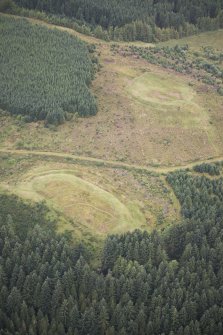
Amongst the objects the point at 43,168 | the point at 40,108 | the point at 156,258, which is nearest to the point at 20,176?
the point at 43,168

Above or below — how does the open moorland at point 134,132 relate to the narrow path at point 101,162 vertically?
above

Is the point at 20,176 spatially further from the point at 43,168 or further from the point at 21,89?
the point at 21,89

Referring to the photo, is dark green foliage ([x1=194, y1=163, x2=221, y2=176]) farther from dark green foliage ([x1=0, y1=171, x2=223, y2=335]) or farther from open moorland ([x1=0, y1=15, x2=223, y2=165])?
dark green foliage ([x1=0, y1=171, x2=223, y2=335])

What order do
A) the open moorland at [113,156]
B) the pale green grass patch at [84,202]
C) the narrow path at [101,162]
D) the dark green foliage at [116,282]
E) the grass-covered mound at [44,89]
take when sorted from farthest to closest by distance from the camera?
1. the grass-covered mound at [44,89]
2. the narrow path at [101,162]
3. the open moorland at [113,156]
4. the pale green grass patch at [84,202]
5. the dark green foliage at [116,282]

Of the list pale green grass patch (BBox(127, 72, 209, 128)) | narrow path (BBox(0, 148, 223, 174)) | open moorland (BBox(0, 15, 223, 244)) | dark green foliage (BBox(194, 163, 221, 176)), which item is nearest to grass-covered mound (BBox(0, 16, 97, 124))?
open moorland (BBox(0, 15, 223, 244))

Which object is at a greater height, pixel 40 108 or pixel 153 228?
pixel 40 108

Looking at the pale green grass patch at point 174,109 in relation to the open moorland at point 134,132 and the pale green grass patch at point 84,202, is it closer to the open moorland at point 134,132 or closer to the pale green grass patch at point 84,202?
the open moorland at point 134,132

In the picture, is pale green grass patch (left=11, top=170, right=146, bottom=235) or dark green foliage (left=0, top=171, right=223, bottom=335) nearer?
dark green foliage (left=0, top=171, right=223, bottom=335)

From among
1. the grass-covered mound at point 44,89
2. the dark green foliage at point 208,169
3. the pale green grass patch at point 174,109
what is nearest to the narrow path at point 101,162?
the dark green foliage at point 208,169
